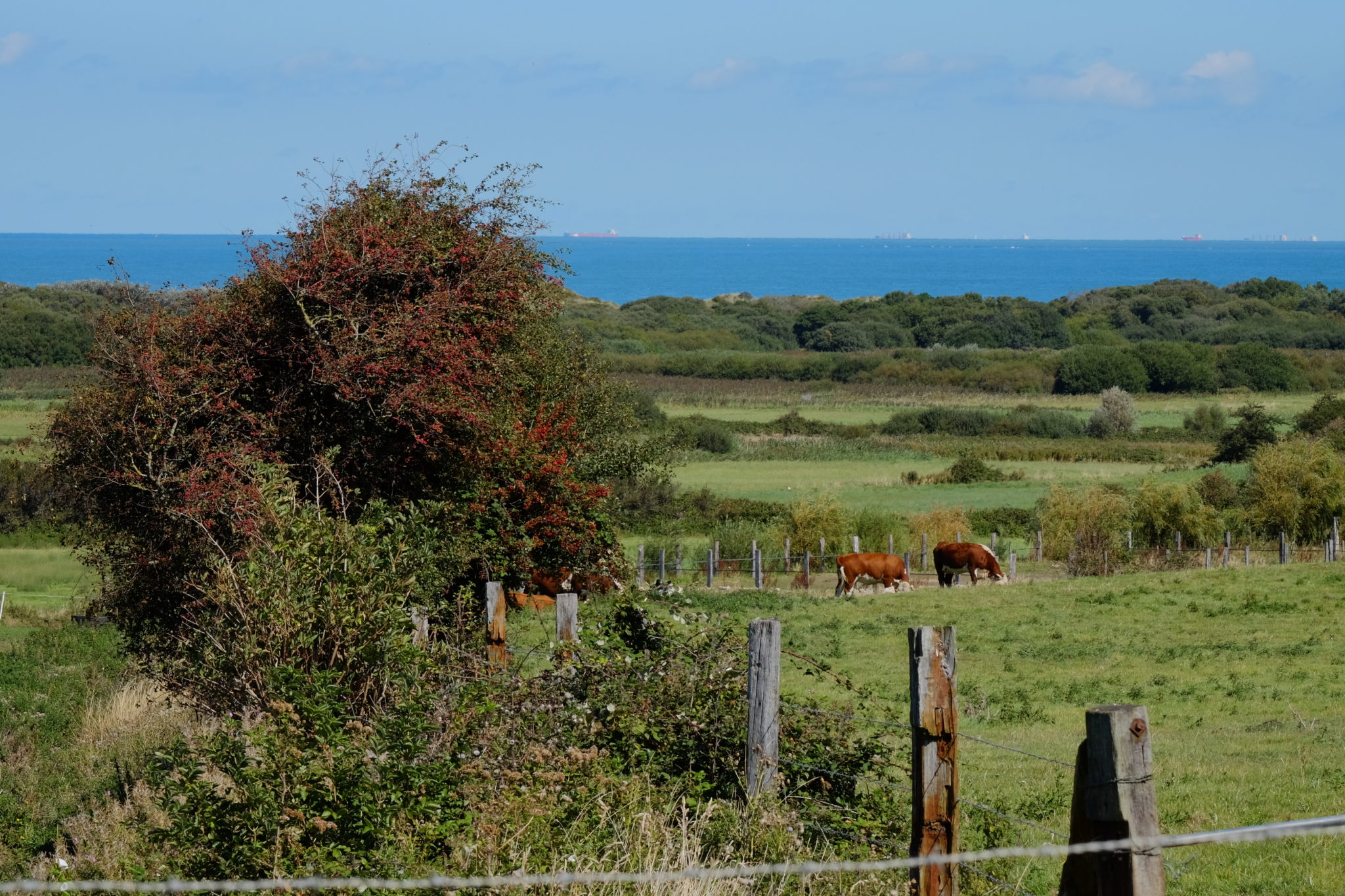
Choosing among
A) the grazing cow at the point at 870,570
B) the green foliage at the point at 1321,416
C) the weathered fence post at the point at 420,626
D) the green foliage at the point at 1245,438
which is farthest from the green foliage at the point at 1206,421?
the weathered fence post at the point at 420,626

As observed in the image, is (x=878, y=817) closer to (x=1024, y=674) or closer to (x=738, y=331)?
(x=1024, y=674)

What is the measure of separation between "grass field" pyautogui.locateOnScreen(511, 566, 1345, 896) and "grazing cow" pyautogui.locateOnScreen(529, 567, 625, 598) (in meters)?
0.78

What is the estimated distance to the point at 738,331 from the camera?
161 metres

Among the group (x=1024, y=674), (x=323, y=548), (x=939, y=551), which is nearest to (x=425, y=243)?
(x=323, y=548)

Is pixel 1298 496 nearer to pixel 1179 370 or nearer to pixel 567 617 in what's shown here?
pixel 567 617

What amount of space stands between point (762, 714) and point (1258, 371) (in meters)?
108

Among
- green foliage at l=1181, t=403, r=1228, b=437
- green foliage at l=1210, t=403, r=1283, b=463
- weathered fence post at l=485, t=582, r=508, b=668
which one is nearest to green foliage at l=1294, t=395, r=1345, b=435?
green foliage at l=1210, t=403, r=1283, b=463

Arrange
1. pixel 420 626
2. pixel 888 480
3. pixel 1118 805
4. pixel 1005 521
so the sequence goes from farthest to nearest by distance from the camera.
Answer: pixel 888 480 → pixel 1005 521 → pixel 420 626 → pixel 1118 805

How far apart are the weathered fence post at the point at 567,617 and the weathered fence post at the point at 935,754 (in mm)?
3876

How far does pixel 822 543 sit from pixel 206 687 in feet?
93.5

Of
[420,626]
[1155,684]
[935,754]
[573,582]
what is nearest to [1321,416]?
[1155,684]

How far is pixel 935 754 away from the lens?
592cm

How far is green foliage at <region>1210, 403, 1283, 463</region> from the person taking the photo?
57438 mm

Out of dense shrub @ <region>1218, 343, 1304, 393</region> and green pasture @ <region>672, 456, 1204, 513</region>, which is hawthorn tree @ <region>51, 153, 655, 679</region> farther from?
dense shrub @ <region>1218, 343, 1304, 393</region>
